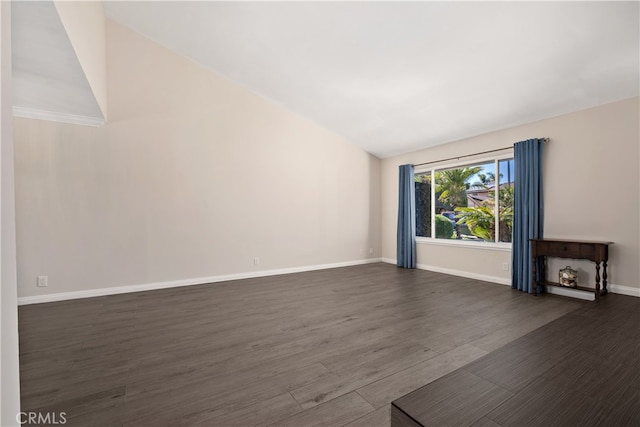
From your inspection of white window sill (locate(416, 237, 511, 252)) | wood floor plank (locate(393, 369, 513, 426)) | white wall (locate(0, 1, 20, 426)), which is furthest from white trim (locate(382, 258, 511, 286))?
white wall (locate(0, 1, 20, 426))

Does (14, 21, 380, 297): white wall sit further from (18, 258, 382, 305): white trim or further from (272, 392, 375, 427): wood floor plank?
(272, 392, 375, 427): wood floor plank

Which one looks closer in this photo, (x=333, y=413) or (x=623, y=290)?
(x=333, y=413)

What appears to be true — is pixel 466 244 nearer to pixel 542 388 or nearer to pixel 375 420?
pixel 542 388

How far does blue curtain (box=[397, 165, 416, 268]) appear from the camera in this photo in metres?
5.75

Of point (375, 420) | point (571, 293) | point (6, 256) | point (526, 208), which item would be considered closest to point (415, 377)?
point (375, 420)

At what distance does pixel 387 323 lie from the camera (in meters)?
2.79

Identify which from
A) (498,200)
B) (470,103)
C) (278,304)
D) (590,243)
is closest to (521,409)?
(278,304)

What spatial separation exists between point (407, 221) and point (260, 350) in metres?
4.33

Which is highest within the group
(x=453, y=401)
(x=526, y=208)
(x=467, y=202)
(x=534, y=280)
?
(x=467, y=202)

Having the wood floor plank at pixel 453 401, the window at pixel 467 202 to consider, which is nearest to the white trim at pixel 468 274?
the window at pixel 467 202

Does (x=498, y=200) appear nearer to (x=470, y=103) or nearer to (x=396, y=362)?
(x=470, y=103)

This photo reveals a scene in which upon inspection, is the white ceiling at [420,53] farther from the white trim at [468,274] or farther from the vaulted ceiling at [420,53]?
the white trim at [468,274]

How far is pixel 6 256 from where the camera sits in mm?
774

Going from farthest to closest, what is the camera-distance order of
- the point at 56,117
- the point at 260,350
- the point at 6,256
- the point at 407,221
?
the point at 407,221 < the point at 56,117 < the point at 260,350 < the point at 6,256
